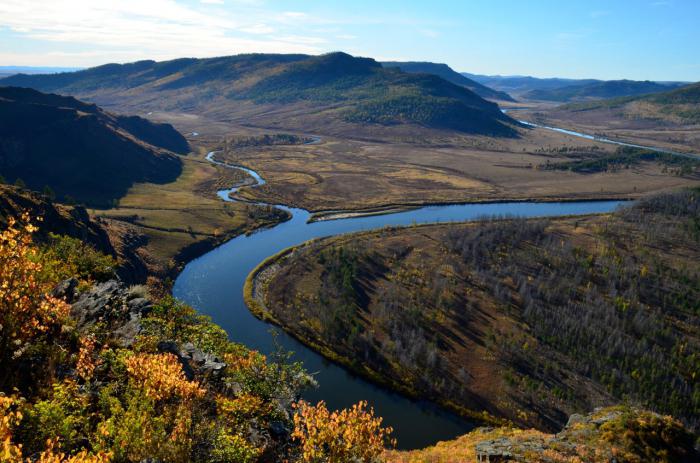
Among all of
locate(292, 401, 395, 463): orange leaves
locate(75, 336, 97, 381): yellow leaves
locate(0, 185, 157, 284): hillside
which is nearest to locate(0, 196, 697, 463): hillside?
locate(292, 401, 395, 463): orange leaves

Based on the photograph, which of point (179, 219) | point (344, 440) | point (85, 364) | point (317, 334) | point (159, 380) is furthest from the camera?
point (179, 219)

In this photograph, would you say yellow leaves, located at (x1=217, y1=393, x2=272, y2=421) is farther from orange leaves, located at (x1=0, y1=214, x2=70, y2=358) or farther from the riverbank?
the riverbank

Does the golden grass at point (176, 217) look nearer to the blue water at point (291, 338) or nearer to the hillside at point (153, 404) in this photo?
the blue water at point (291, 338)

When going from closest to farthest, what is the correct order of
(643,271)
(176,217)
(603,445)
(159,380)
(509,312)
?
1. (159,380)
2. (603,445)
3. (509,312)
4. (643,271)
5. (176,217)

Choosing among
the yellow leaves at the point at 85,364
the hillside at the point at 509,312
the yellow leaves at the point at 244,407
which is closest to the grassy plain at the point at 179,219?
the hillside at the point at 509,312

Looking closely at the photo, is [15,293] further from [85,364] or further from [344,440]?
[344,440]

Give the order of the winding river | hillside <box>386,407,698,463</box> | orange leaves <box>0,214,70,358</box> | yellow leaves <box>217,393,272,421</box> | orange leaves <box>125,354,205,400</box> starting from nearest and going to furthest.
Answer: orange leaves <box>0,214,70,358</box>
orange leaves <box>125,354,205,400</box>
yellow leaves <box>217,393,272,421</box>
hillside <box>386,407,698,463</box>
the winding river

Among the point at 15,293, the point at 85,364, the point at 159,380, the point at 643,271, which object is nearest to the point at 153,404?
the point at 159,380

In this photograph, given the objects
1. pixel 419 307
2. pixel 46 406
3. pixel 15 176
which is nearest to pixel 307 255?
pixel 419 307
